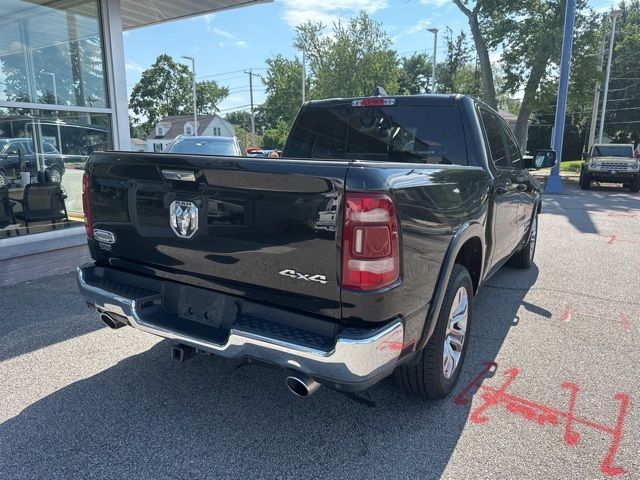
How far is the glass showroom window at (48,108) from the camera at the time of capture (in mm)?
6281

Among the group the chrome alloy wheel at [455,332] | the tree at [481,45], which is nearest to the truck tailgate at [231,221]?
the chrome alloy wheel at [455,332]

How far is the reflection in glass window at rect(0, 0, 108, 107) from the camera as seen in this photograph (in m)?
6.35

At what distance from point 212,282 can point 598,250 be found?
712 centimetres

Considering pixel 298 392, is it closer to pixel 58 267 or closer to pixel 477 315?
pixel 477 315

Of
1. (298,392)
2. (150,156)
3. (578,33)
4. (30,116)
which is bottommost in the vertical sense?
(298,392)

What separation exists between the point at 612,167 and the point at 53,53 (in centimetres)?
1866

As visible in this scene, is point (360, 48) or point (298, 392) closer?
point (298, 392)

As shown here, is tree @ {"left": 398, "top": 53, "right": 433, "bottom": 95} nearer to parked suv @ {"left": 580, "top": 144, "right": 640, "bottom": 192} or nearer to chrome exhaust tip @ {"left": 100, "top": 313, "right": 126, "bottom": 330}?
parked suv @ {"left": 580, "top": 144, "right": 640, "bottom": 192}

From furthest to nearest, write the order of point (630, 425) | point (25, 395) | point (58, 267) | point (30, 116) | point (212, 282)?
1. point (30, 116)
2. point (58, 267)
3. point (25, 395)
4. point (630, 425)
5. point (212, 282)

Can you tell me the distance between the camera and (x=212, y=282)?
253 centimetres

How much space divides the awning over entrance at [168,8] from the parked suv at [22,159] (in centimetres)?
274

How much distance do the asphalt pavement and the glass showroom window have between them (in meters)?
2.78

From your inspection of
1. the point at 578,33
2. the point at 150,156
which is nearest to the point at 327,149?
the point at 150,156

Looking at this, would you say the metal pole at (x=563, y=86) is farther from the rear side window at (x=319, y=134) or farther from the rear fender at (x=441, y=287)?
the rear fender at (x=441, y=287)
